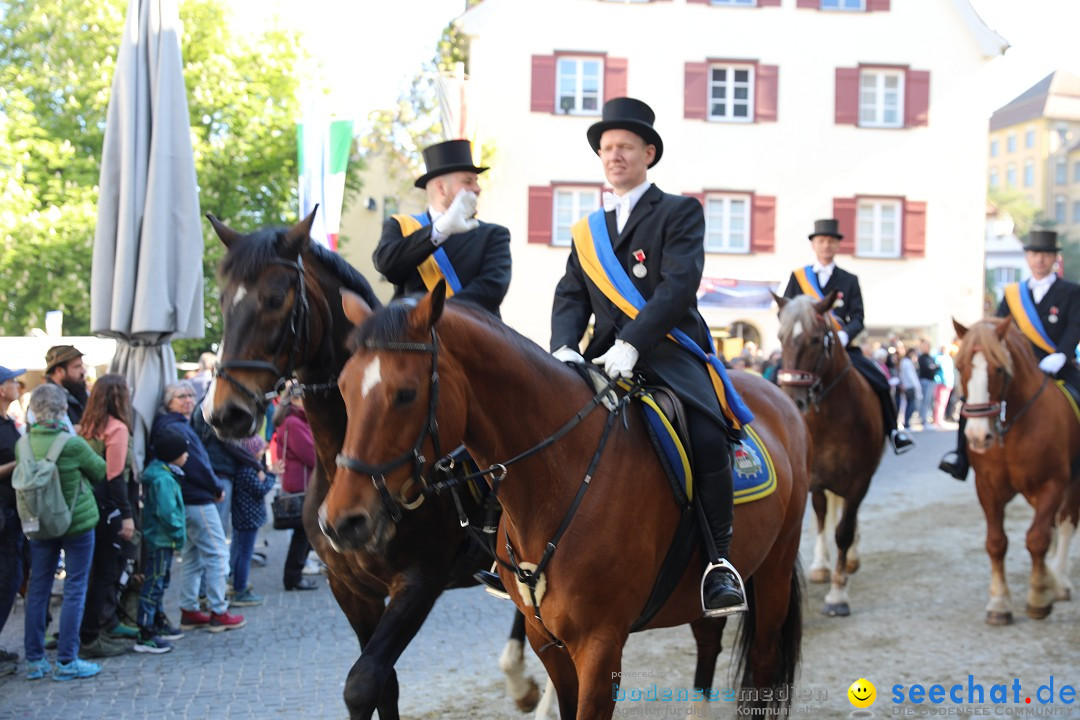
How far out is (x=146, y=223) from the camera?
7703 millimetres

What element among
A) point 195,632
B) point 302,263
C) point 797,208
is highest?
point 797,208

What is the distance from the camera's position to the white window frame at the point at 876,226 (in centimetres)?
2867

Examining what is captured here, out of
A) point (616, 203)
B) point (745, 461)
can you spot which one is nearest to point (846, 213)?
point (745, 461)

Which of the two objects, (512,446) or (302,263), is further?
(302,263)

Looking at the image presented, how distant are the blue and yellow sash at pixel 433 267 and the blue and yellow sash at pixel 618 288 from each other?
3.12 ft

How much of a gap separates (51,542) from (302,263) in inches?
135

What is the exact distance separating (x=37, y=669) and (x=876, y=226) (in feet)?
85.8

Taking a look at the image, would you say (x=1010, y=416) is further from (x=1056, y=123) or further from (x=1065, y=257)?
(x=1056, y=123)

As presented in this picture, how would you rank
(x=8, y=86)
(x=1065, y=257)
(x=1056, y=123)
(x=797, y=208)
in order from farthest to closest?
(x=1056, y=123) < (x=1065, y=257) < (x=797, y=208) < (x=8, y=86)

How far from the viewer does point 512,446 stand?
12.0 ft

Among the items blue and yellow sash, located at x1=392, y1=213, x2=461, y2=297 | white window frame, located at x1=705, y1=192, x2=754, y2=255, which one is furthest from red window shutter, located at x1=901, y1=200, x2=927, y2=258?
blue and yellow sash, located at x1=392, y1=213, x2=461, y2=297

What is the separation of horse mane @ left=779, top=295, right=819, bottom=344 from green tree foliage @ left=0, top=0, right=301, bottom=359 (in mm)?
16338

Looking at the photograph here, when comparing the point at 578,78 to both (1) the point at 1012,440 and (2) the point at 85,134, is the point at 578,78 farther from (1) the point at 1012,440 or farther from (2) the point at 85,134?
(1) the point at 1012,440

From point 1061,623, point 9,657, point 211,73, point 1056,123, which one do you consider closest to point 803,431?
point 1061,623
